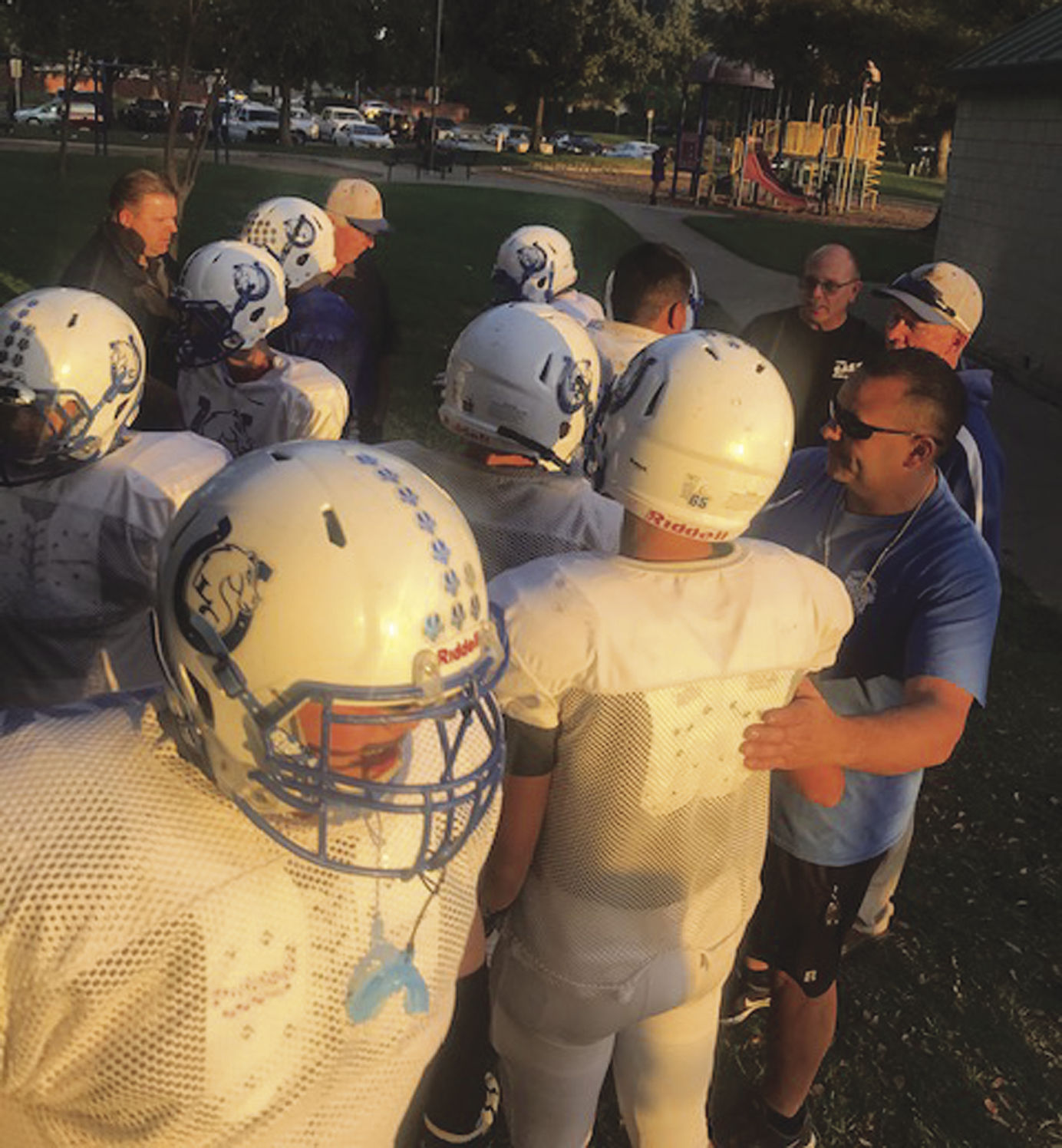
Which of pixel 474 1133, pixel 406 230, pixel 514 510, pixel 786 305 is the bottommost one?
pixel 474 1133

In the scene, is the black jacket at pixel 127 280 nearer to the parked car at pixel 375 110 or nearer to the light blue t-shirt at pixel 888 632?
the light blue t-shirt at pixel 888 632

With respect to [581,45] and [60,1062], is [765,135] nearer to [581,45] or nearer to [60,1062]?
[581,45]

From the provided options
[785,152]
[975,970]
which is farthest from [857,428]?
[785,152]

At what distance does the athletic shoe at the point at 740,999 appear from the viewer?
443 centimetres

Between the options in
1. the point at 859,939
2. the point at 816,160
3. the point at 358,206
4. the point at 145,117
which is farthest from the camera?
the point at 145,117

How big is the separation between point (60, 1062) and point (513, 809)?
116 cm

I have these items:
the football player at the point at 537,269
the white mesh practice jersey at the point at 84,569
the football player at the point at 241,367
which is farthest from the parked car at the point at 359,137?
the white mesh practice jersey at the point at 84,569

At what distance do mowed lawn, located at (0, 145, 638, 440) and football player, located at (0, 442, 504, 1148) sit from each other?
31.3 feet

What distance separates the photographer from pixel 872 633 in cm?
340

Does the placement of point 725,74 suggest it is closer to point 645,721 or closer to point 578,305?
point 578,305

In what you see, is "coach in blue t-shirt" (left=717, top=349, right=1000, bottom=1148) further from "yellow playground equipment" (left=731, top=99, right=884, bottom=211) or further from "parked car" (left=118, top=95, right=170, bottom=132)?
"parked car" (left=118, top=95, right=170, bottom=132)

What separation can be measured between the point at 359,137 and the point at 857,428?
177 feet

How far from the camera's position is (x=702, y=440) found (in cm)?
247

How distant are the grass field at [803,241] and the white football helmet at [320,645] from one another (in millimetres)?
23433
